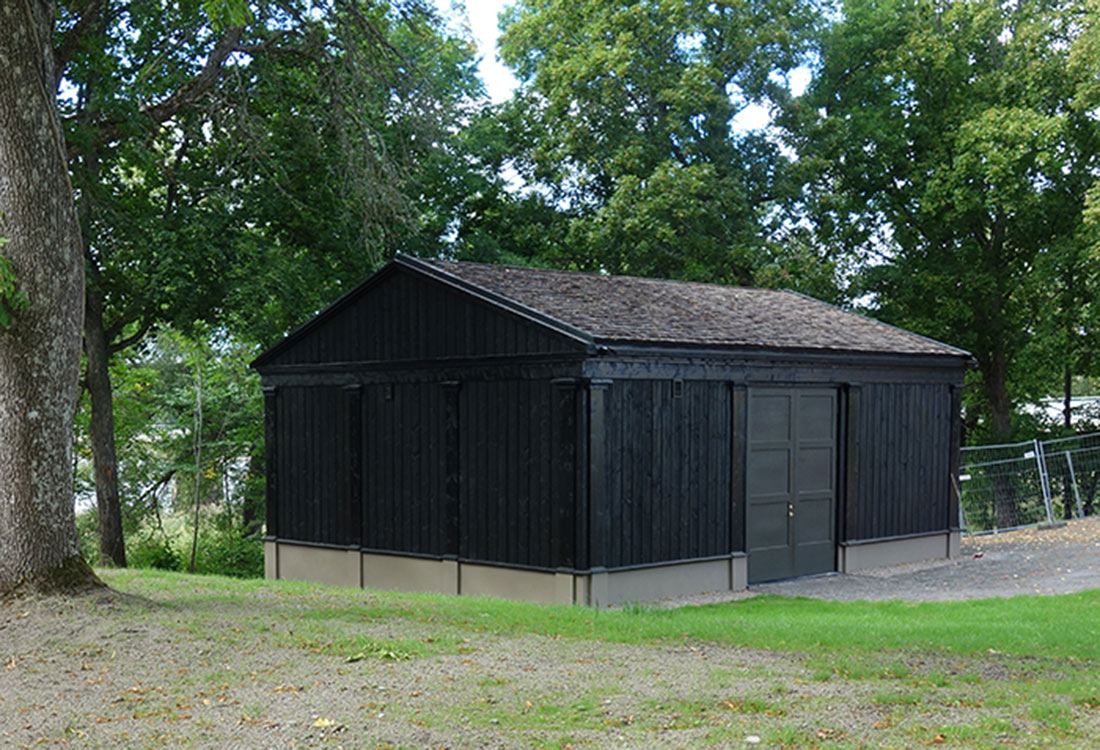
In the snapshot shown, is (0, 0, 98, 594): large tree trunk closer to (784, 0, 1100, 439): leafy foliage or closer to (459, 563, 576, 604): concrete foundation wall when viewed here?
(459, 563, 576, 604): concrete foundation wall

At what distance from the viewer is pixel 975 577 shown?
620 inches

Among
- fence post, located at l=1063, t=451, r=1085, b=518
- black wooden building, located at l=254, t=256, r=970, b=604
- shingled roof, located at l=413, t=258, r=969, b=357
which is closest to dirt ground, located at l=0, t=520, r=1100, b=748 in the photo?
black wooden building, located at l=254, t=256, r=970, b=604

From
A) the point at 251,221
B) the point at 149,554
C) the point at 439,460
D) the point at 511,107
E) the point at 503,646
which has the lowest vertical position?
the point at 149,554

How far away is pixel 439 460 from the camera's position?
14.6 metres

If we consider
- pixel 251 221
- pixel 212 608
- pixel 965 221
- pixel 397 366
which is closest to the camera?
pixel 212 608

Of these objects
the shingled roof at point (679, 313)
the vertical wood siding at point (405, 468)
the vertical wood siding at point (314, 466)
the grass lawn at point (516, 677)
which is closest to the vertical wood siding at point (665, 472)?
the shingled roof at point (679, 313)

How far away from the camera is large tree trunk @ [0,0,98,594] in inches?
386

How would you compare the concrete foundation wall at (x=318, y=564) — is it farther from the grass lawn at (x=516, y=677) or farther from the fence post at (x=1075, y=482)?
the fence post at (x=1075, y=482)

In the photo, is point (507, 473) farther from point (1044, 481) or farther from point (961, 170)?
point (961, 170)

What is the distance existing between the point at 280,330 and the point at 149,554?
5.35m

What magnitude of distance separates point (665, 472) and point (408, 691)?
7.09 metres

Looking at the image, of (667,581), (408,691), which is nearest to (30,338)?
(408,691)

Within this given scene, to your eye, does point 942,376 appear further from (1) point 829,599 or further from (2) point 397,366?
(2) point 397,366

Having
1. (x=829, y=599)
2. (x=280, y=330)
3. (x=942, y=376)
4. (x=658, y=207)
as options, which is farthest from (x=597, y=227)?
(x=829, y=599)
